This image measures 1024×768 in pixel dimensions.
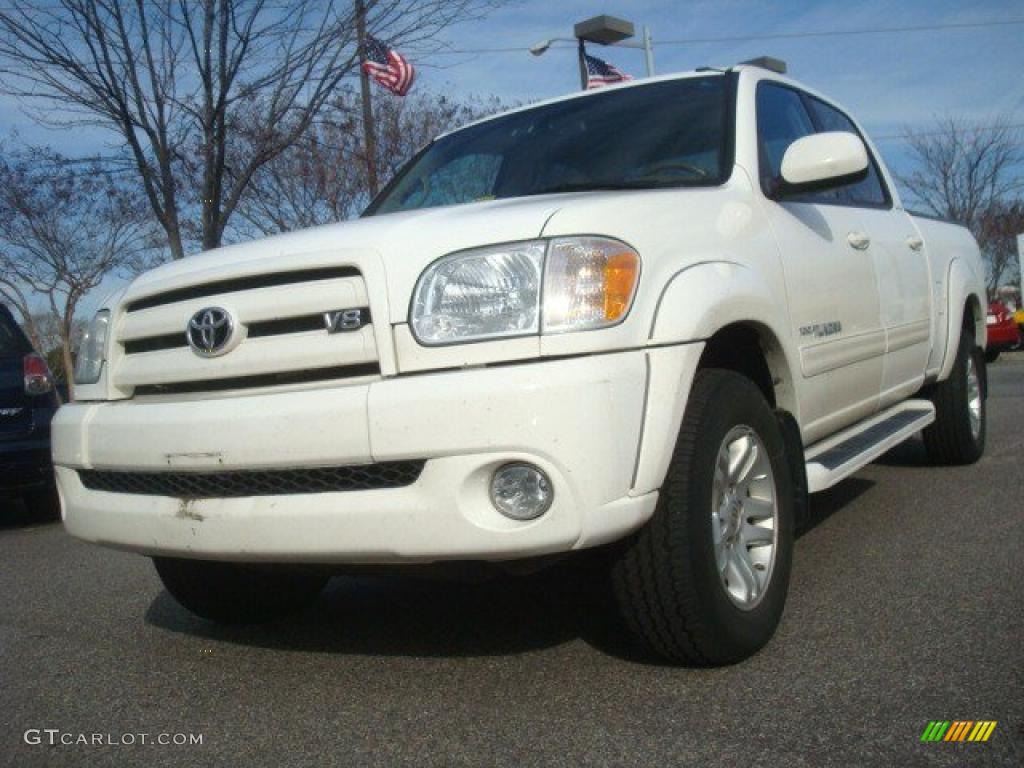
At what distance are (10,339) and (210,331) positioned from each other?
4.57 m

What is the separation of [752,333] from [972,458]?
3.07m

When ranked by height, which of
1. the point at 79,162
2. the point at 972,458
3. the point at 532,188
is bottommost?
the point at 972,458

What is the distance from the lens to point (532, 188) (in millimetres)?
3662

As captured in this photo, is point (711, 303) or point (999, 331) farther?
point (999, 331)

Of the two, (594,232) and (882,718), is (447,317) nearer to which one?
(594,232)

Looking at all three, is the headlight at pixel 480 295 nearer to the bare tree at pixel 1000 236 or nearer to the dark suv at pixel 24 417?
the dark suv at pixel 24 417

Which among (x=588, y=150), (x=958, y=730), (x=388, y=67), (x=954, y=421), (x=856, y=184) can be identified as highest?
(x=388, y=67)

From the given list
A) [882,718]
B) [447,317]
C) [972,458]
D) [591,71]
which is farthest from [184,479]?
[591,71]

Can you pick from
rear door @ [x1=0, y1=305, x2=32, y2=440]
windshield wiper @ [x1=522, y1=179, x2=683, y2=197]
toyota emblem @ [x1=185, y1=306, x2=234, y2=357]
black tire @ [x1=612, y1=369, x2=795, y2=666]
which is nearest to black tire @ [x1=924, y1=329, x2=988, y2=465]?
windshield wiper @ [x1=522, y1=179, x2=683, y2=197]

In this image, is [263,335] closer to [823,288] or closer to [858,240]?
[823,288]

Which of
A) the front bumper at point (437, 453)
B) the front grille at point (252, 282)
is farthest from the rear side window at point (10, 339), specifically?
the front bumper at point (437, 453)

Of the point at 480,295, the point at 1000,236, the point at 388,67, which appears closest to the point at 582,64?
the point at 388,67

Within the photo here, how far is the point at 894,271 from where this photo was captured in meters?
4.39

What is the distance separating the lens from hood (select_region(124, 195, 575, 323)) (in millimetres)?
2576
